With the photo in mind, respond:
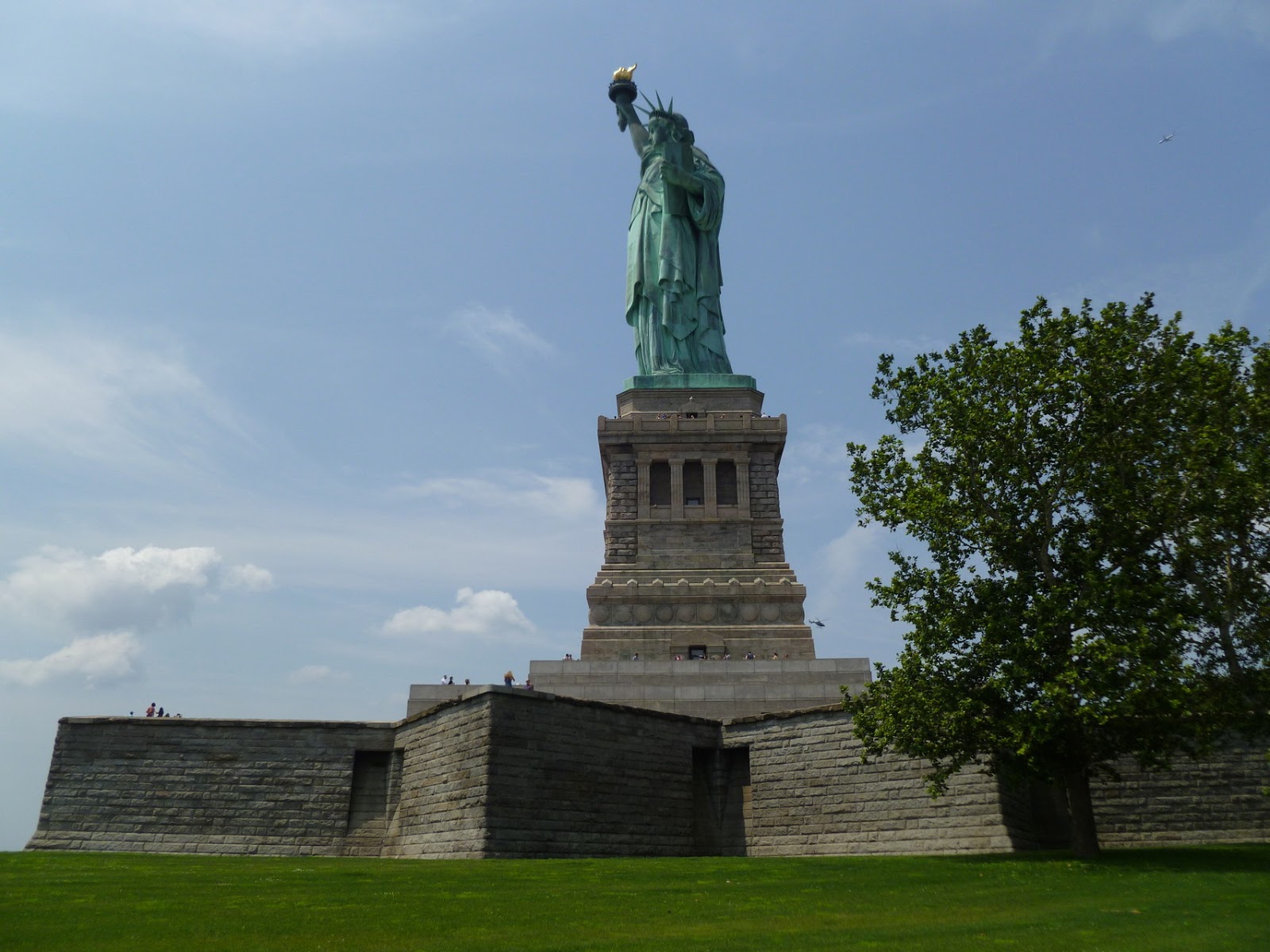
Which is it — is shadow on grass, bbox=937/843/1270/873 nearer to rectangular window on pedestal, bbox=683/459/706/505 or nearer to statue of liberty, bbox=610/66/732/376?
rectangular window on pedestal, bbox=683/459/706/505

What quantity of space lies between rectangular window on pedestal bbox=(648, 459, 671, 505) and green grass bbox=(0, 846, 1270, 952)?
25.6 metres

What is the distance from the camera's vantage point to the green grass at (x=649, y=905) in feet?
36.1

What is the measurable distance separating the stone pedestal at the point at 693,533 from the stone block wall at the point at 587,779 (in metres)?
12.4

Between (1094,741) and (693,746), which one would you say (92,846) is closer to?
(693,746)

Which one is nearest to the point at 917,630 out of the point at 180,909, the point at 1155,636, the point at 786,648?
the point at 1155,636

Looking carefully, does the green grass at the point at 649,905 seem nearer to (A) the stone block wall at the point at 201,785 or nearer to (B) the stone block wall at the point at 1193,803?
(B) the stone block wall at the point at 1193,803

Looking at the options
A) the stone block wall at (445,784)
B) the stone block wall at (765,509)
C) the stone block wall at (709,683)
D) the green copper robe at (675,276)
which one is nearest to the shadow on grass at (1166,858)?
the stone block wall at (445,784)

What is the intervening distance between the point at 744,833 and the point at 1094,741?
931 cm

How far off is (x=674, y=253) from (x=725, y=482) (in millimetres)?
12417

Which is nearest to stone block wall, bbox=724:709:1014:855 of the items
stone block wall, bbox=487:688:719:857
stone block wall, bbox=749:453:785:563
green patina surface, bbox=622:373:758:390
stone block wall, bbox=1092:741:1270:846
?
stone block wall, bbox=487:688:719:857

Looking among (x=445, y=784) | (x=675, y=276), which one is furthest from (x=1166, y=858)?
(x=675, y=276)

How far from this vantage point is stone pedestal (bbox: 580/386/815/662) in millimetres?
39562

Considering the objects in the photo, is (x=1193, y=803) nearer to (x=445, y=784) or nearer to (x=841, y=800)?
(x=841, y=800)

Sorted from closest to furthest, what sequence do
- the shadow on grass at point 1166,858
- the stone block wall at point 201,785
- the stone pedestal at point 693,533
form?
the shadow on grass at point 1166,858 < the stone block wall at point 201,785 < the stone pedestal at point 693,533
